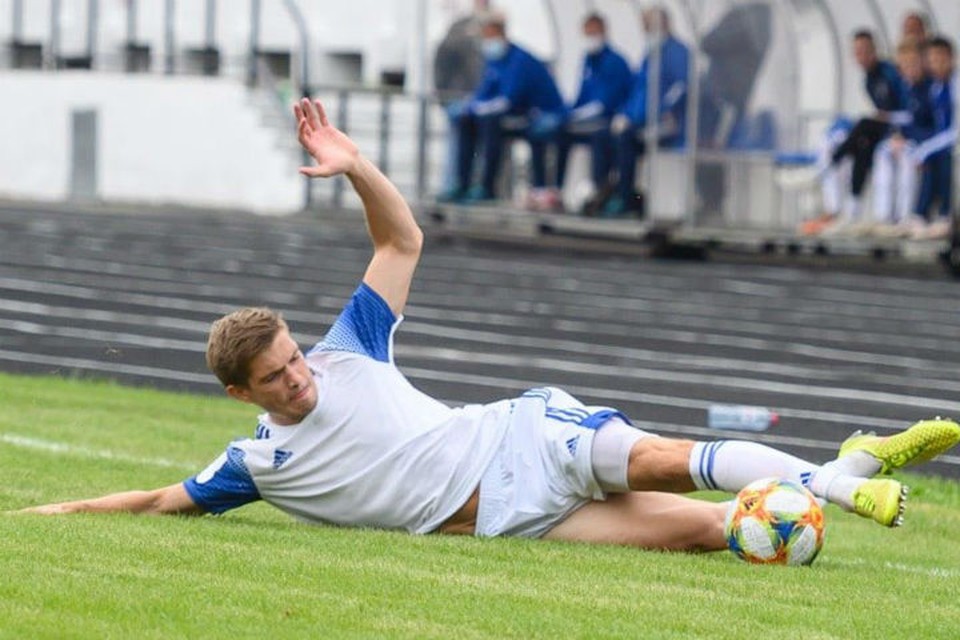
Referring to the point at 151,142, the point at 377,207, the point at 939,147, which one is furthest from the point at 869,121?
the point at 377,207

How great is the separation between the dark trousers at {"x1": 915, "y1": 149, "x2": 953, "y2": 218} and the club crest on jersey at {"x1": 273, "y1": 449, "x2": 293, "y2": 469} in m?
16.2

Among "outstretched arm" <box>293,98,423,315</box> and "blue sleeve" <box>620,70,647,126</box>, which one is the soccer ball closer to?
"outstretched arm" <box>293,98,423,315</box>

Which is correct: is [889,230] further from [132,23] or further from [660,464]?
[132,23]

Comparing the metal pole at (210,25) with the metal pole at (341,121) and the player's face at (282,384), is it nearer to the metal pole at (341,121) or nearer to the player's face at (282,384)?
the metal pole at (341,121)

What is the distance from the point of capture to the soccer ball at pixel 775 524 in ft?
26.6

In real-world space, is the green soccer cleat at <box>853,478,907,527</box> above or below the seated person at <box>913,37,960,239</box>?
below

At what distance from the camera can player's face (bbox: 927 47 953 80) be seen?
23344 millimetres

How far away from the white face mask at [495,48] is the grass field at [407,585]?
1764 centimetres

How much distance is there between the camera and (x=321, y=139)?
8.75 metres

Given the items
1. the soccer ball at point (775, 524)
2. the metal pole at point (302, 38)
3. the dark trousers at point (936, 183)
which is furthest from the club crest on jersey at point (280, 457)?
the metal pole at point (302, 38)

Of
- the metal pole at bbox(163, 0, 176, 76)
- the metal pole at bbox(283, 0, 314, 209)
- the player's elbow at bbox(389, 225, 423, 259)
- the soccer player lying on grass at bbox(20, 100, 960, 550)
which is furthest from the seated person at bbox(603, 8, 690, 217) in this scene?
the soccer player lying on grass at bbox(20, 100, 960, 550)

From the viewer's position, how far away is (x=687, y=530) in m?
8.52

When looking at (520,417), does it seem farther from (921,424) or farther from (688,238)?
(688,238)

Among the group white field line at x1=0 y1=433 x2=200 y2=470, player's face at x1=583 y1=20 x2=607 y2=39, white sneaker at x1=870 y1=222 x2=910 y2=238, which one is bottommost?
white field line at x1=0 y1=433 x2=200 y2=470
